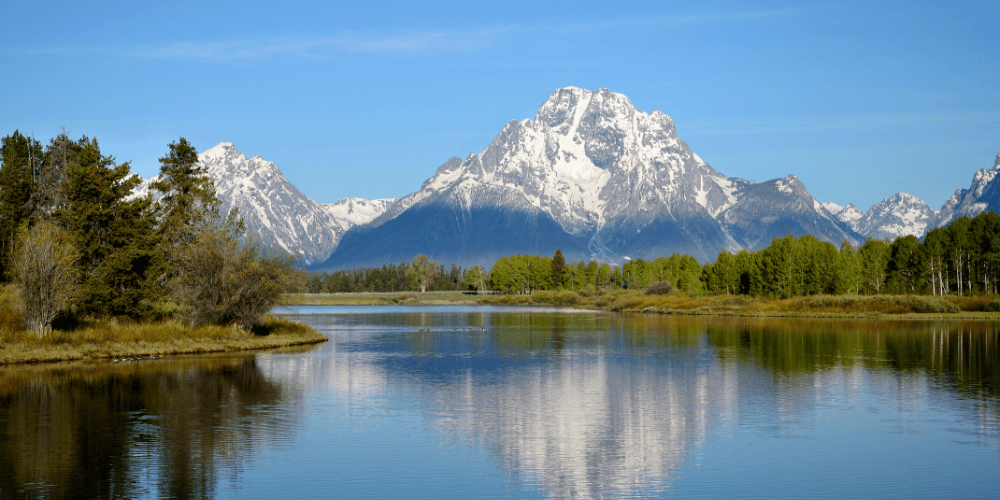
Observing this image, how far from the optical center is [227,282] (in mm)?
58969

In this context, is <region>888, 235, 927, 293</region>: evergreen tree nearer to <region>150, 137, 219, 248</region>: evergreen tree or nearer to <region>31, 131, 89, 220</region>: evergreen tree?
<region>150, 137, 219, 248</region>: evergreen tree

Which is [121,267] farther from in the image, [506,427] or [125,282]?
[506,427]

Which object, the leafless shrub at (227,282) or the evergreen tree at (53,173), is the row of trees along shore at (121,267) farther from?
the evergreen tree at (53,173)

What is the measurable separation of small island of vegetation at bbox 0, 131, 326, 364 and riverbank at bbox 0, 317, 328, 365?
7 centimetres

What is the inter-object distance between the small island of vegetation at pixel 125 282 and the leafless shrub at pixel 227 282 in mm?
79

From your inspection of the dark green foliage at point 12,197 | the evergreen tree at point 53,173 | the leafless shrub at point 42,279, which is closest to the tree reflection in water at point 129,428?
the leafless shrub at point 42,279

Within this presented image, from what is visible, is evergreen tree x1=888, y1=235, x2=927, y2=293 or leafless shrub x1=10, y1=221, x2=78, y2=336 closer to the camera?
leafless shrub x1=10, y1=221, x2=78, y2=336

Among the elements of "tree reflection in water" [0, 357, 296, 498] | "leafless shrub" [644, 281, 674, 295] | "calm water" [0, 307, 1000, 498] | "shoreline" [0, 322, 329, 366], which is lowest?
"calm water" [0, 307, 1000, 498]

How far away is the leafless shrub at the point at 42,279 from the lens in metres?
48.1

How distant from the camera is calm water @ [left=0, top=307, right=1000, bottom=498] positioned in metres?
20.1

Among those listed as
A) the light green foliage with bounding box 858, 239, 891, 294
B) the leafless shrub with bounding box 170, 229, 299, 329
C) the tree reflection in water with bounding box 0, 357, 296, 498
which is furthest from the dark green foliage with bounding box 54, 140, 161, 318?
the light green foliage with bounding box 858, 239, 891, 294

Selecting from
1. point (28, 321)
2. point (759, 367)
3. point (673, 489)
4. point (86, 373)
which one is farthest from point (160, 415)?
point (759, 367)

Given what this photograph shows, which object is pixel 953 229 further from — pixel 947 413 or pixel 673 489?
pixel 673 489

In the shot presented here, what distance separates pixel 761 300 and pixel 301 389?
4487 inches
